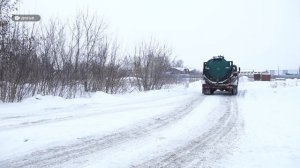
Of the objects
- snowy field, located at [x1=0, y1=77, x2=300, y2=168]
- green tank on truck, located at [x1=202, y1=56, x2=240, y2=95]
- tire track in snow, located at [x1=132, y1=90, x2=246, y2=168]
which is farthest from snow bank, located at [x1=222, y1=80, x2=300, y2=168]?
green tank on truck, located at [x1=202, y1=56, x2=240, y2=95]

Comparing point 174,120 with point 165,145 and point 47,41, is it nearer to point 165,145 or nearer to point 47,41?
point 165,145

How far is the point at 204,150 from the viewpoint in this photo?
791 centimetres

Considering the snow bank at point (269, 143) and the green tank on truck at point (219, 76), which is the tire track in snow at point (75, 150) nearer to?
the snow bank at point (269, 143)

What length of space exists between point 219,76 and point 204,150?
20.6m

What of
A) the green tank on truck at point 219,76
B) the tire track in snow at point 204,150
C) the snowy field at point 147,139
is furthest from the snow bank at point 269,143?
the green tank on truck at point 219,76

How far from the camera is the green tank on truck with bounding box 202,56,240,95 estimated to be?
27.6 m

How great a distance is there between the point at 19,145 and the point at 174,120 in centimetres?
588

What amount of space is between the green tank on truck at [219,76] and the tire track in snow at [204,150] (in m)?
16.5

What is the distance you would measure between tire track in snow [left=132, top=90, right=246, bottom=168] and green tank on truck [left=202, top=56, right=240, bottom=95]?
649 inches

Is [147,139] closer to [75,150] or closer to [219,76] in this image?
[75,150]

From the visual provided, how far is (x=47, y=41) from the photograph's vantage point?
2102cm

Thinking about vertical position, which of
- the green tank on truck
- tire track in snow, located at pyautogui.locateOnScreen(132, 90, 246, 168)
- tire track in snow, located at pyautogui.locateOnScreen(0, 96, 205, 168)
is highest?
the green tank on truck

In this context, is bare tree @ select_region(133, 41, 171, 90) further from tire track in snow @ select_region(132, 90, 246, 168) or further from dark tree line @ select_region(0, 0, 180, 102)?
tire track in snow @ select_region(132, 90, 246, 168)

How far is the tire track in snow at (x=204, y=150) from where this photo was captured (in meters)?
6.73
